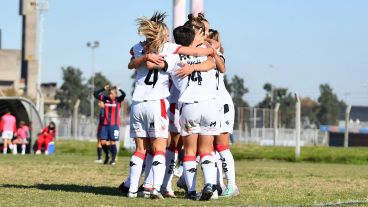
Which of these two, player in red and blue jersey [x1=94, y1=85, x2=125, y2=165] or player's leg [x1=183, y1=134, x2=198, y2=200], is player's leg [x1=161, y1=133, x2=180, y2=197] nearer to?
player's leg [x1=183, y1=134, x2=198, y2=200]

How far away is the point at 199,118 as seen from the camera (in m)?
11.0

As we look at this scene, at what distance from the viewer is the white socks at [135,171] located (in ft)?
36.5

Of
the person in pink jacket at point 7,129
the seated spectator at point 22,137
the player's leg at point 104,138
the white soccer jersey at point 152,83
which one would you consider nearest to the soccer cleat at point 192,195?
the white soccer jersey at point 152,83

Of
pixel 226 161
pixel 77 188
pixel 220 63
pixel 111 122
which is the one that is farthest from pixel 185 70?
pixel 111 122

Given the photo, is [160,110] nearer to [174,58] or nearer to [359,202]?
[174,58]

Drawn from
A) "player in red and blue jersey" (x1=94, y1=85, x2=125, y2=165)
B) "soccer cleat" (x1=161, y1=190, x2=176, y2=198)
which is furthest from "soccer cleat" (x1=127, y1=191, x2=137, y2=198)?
"player in red and blue jersey" (x1=94, y1=85, x2=125, y2=165)

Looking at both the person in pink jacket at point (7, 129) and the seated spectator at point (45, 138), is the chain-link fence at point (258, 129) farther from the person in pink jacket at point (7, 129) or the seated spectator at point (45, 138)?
the person in pink jacket at point (7, 129)

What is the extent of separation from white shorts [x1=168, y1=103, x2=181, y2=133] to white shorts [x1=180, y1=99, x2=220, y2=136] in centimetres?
48

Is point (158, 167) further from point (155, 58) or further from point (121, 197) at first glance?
point (155, 58)

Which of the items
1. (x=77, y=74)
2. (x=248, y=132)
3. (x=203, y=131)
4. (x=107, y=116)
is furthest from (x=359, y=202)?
(x=77, y=74)

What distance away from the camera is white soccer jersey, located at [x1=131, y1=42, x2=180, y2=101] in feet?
36.3

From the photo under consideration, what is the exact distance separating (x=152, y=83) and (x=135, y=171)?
107 cm

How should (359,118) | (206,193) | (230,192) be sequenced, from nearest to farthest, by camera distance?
1. (206,193)
2. (230,192)
3. (359,118)

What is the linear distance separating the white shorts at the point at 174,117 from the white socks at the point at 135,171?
1.92ft
